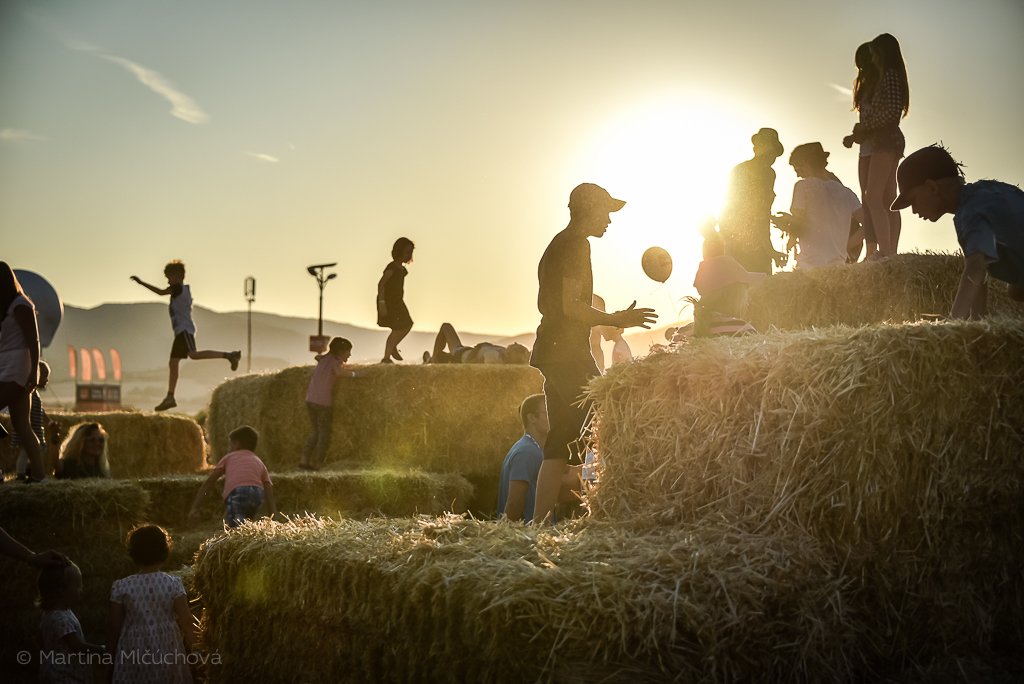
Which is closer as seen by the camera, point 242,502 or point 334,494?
point 242,502

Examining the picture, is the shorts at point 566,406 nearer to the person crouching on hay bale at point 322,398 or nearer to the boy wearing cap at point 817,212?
the boy wearing cap at point 817,212

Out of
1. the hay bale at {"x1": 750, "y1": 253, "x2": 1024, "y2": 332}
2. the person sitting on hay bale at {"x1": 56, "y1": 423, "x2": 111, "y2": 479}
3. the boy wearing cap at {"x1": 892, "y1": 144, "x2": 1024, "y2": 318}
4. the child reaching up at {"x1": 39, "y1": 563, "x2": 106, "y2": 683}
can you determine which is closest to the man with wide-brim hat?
the hay bale at {"x1": 750, "y1": 253, "x2": 1024, "y2": 332}

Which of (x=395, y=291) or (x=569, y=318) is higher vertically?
(x=395, y=291)

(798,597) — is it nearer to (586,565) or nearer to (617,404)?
(586,565)

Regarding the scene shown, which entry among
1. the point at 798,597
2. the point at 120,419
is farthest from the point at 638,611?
the point at 120,419

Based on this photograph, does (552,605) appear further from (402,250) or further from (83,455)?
(402,250)

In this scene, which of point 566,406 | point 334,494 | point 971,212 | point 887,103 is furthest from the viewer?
point 334,494

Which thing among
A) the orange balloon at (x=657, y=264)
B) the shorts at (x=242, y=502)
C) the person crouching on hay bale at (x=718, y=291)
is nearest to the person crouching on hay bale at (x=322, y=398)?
the shorts at (x=242, y=502)

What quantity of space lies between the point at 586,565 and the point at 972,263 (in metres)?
2.80

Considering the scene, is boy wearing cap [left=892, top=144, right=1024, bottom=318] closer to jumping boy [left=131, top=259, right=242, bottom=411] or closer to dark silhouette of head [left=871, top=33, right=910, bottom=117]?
dark silhouette of head [left=871, top=33, right=910, bottom=117]

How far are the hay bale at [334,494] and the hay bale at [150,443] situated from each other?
15.5 feet

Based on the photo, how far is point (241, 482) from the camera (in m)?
8.94

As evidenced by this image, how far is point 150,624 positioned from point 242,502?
335 cm

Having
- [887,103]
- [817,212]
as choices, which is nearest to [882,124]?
[887,103]
